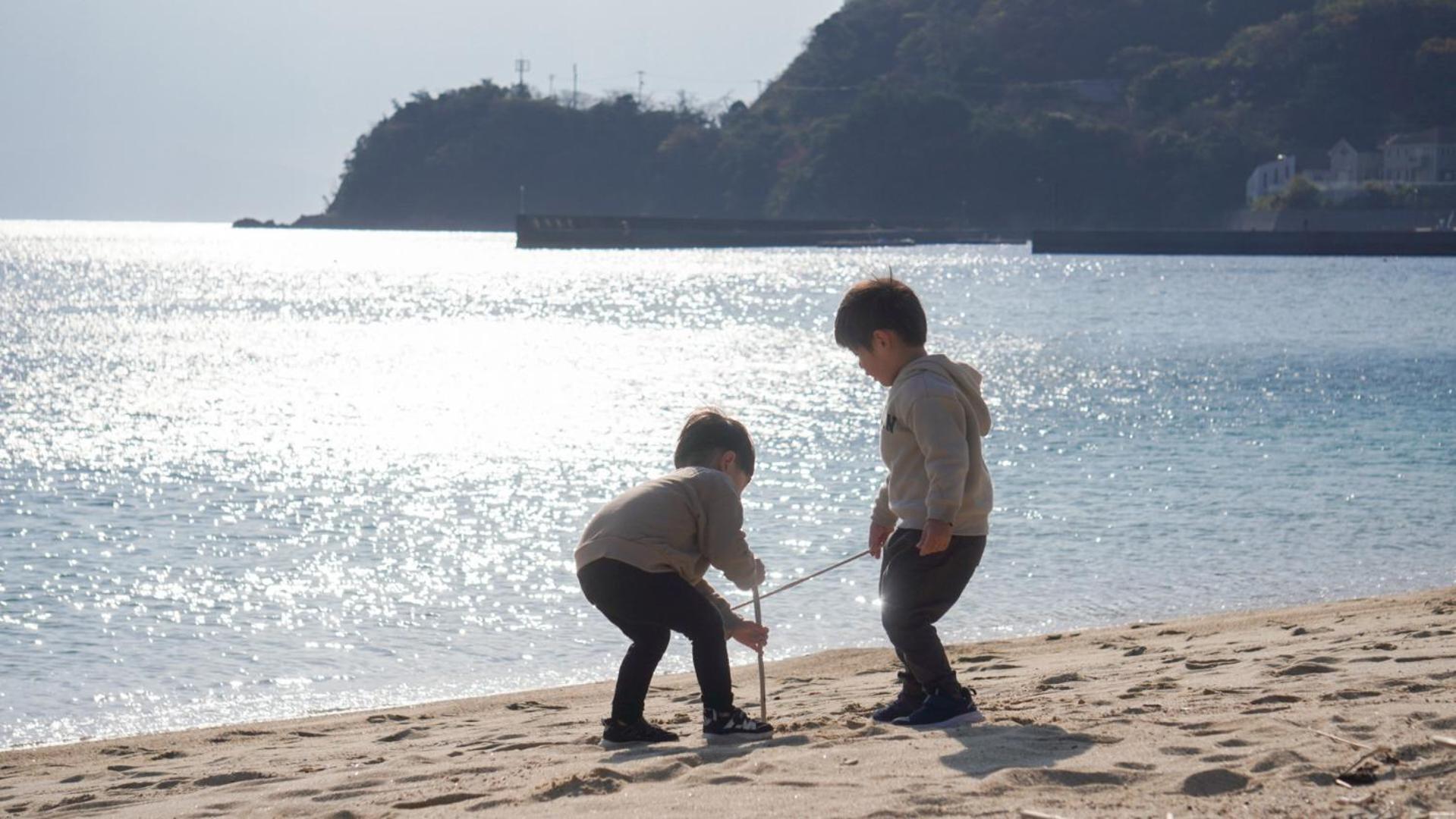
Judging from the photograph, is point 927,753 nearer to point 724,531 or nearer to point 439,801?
point 724,531

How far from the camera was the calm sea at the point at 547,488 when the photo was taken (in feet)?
26.7

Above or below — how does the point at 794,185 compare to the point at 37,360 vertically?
Answer: above

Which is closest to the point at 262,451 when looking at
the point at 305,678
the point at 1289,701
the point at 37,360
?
the point at 305,678

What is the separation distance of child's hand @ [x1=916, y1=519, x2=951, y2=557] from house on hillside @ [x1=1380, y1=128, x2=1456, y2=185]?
12164cm

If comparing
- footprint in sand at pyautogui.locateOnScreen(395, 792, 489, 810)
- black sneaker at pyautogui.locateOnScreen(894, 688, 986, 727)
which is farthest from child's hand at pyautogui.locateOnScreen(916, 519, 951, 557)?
footprint in sand at pyautogui.locateOnScreen(395, 792, 489, 810)

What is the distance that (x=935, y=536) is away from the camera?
Result: 4207 mm

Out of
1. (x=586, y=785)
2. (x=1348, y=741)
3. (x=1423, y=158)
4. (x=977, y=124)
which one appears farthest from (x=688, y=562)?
(x=977, y=124)

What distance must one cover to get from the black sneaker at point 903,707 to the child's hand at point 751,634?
0.43 metres

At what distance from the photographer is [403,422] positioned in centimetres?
2041

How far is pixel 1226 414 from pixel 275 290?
58.8 meters

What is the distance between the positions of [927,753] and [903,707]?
627 millimetres

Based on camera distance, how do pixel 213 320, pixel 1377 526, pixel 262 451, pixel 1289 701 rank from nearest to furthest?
1. pixel 1289 701
2. pixel 1377 526
3. pixel 262 451
4. pixel 213 320

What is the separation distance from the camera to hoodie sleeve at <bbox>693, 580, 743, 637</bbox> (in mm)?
4496

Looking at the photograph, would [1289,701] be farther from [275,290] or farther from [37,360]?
[275,290]
